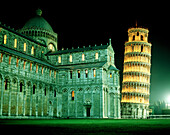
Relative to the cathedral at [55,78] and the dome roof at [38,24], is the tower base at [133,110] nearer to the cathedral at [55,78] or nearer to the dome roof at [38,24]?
the cathedral at [55,78]

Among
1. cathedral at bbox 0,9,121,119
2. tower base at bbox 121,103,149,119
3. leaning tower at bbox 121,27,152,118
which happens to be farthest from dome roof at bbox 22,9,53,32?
tower base at bbox 121,103,149,119

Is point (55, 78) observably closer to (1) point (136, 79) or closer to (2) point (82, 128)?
(1) point (136, 79)

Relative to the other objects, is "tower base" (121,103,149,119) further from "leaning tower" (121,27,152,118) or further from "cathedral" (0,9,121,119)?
A: "cathedral" (0,9,121,119)

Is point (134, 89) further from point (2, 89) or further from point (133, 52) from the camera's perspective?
point (2, 89)

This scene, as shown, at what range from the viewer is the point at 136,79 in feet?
276

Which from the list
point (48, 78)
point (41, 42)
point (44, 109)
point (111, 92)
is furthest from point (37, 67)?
point (111, 92)

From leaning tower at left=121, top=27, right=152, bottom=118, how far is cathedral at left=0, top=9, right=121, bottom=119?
66.3 feet

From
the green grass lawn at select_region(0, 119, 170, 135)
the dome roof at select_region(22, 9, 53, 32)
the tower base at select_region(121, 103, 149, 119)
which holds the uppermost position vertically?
the dome roof at select_region(22, 9, 53, 32)

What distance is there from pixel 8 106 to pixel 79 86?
20.3 meters

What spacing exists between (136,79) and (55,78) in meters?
32.0

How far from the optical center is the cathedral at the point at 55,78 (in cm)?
5006

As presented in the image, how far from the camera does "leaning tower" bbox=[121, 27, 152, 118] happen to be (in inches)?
3273

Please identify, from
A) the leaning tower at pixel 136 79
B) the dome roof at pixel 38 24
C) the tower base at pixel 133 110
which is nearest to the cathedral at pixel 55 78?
the dome roof at pixel 38 24

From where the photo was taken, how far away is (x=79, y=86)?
6159 centimetres
